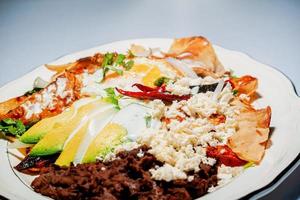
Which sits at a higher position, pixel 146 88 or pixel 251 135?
pixel 146 88

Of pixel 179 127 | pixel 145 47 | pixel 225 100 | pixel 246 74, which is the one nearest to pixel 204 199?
pixel 179 127

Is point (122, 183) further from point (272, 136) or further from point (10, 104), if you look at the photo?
point (10, 104)

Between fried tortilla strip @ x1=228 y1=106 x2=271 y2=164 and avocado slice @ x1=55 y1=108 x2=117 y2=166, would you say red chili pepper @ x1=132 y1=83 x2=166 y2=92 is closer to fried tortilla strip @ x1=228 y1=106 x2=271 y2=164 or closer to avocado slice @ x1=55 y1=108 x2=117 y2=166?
avocado slice @ x1=55 y1=108 x2=117 y2=166

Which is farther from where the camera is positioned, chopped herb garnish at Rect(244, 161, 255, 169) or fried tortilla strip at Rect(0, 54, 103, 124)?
fried tortilla strip at Rect(0, 54, 103, 124)

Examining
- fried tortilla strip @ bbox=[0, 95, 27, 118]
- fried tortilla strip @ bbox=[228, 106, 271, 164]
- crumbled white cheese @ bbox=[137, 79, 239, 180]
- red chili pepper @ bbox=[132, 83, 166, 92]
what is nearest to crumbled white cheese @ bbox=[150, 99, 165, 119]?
crumbled white cheese @ bbox=[137, 79, 239, 180]

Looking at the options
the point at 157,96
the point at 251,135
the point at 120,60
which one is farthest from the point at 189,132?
the point at 120,60

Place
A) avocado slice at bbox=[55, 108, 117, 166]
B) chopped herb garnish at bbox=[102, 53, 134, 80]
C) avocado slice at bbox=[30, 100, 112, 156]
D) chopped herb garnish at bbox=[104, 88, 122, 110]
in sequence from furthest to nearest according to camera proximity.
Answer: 1. chopped herb garnish at bbox=[102, 53, 134, 80]
2. chopped herb garnish at bbox=[104, 88, 122, 110]
3. avocado slice at bbox=[30, 100, 112, 156]
4. avocado slice at bbox=[55, 108, 117, 166]

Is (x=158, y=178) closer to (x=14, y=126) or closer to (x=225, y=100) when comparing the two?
(x=225, y=100)
